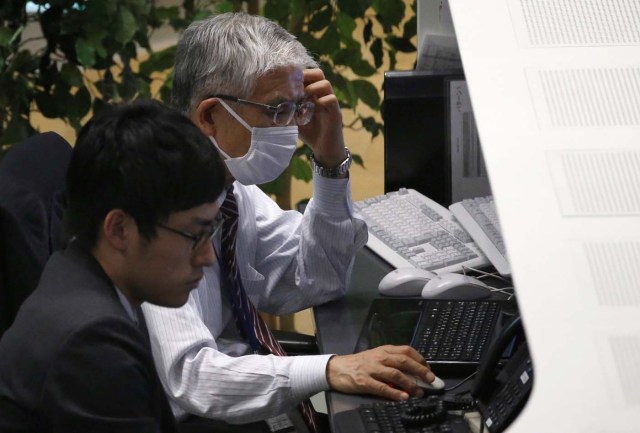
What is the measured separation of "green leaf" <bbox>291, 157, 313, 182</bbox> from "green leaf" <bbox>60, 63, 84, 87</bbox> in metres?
0.64

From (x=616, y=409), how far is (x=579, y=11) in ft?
2.18

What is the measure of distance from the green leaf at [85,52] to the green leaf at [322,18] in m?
0.61

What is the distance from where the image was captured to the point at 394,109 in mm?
2543

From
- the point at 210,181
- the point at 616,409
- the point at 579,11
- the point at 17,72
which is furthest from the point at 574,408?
the point at 17,72

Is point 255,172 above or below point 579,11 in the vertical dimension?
below

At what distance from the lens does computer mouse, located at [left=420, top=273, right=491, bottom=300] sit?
2090mm

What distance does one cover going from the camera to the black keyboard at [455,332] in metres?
1.84

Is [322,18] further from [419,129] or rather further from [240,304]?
[240,304]

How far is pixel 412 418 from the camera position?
163 centimetres

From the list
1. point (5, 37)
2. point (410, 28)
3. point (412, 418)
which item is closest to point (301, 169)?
point (410, 28)

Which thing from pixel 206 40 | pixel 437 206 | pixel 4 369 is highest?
pixel 206 40

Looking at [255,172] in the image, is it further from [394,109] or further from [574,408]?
[574,408]

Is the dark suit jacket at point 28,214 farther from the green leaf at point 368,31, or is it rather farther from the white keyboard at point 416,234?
the green leaf at point 368,31

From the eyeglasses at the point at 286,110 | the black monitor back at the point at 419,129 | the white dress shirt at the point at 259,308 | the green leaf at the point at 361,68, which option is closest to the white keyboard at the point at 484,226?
the black monitor back at the point at 419,129
